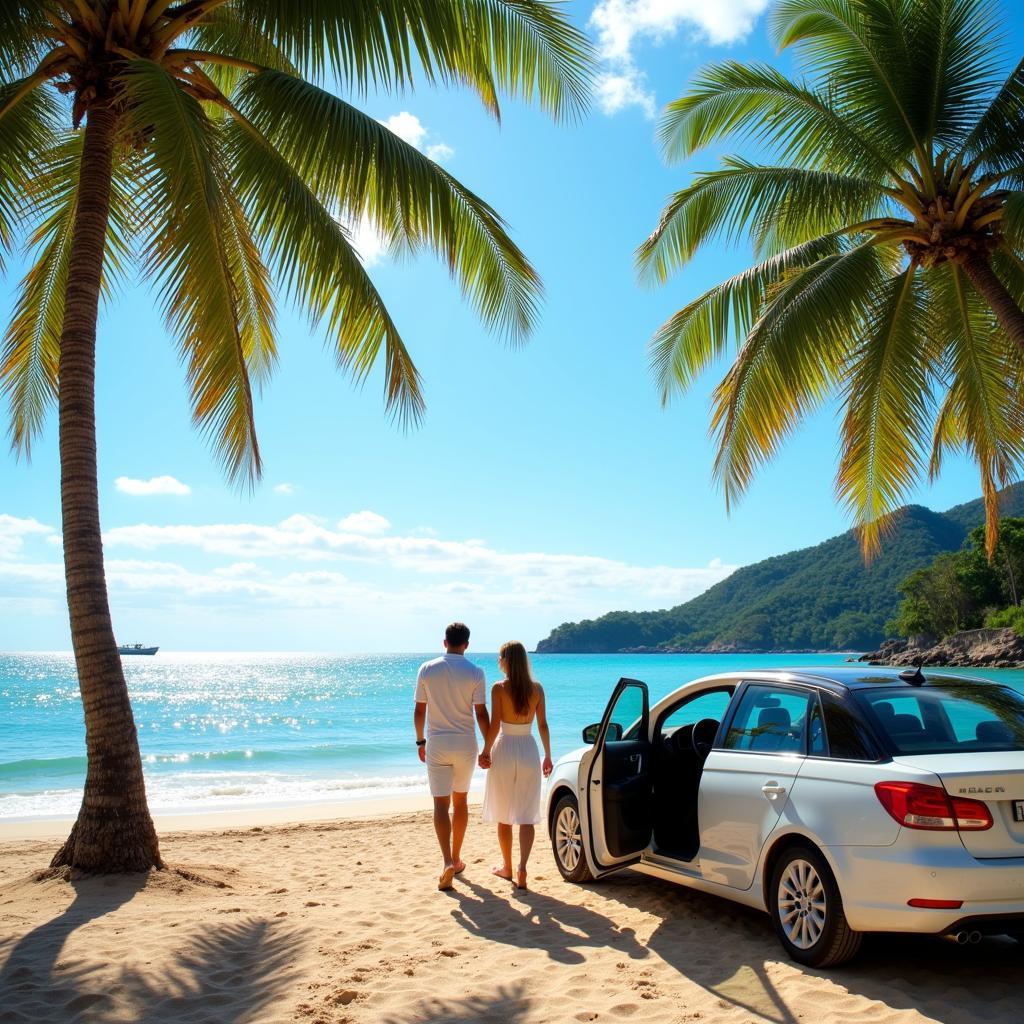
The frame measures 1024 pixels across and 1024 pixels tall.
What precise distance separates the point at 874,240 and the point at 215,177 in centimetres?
693

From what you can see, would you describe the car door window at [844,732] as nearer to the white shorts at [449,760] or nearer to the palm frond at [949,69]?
the white shorts at [449,760]

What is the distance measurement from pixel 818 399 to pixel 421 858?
23.7 feet

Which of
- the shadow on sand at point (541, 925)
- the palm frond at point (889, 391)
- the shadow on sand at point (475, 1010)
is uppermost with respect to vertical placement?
the palm frond at point (889, 391)

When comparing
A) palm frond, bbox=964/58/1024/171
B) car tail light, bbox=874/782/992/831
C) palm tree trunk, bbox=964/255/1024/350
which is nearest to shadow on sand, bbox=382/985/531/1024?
car tail light, bbox=874/782/992/831

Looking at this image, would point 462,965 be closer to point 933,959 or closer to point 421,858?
point 933,959

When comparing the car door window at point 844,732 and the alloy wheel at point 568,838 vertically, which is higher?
the car door window at point 844,732

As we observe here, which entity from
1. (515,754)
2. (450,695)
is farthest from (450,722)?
(515,754)

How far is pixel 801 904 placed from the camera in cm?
495

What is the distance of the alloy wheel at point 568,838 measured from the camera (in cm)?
714

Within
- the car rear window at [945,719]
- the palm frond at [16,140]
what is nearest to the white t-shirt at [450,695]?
the car rear window at [945,719]

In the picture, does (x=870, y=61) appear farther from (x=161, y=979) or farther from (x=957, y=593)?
(x=957, y=593)

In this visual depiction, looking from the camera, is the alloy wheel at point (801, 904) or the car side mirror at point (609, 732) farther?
the car side mirror at point (609, 732)

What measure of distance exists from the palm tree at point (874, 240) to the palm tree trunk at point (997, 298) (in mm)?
19

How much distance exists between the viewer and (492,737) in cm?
708
